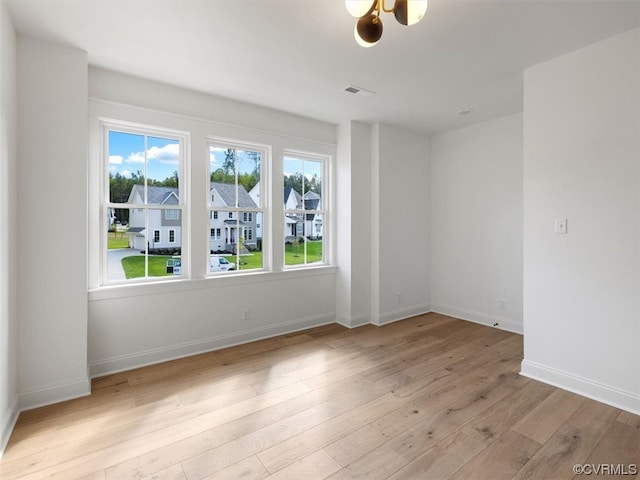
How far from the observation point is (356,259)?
170 inches

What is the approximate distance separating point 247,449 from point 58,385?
1.67 meters

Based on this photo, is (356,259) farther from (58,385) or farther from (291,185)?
(58,385)

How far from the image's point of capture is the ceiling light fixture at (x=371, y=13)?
156 cm

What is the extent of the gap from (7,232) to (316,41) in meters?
2.49

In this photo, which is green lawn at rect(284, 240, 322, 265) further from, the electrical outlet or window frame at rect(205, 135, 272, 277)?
the electrical outlet

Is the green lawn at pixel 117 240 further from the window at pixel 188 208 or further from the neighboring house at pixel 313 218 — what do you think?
the neighboring house at pixel 313 218

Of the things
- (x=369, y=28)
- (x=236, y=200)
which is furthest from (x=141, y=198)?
(x=369, y=28)

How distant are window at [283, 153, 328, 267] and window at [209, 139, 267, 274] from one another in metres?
0.39

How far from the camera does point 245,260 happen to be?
3.80 metres

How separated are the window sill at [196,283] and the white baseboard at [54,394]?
687mm

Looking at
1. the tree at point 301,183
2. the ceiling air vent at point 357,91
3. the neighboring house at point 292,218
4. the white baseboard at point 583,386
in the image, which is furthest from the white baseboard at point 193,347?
the ceiling air vent at point 357,91

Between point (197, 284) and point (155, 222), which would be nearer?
point (155, 222)

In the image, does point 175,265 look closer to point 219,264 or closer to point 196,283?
point 196,283

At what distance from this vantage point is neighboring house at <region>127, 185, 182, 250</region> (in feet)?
10.3
